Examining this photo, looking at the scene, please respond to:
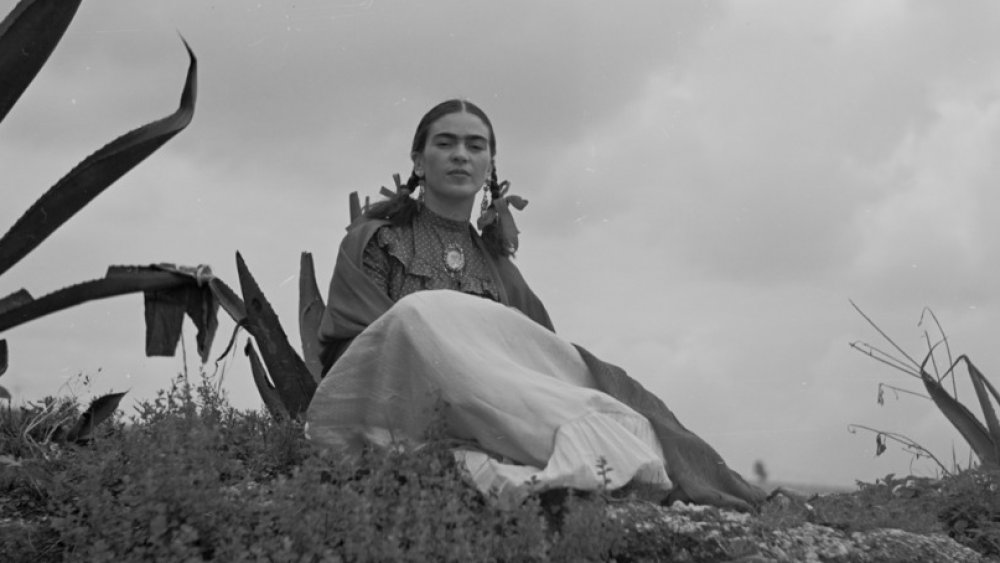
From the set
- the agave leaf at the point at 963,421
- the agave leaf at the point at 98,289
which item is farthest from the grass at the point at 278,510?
the agave leaf at the point at 963,421

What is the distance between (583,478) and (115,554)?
1.44 metres

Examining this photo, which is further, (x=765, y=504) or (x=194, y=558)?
(x=765, y=504)

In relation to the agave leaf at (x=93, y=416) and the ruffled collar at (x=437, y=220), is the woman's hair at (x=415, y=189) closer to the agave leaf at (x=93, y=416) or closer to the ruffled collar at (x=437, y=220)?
the ruffled collar at (x=437, y=220)

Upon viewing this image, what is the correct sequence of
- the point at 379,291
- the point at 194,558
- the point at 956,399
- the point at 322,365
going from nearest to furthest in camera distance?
1. the point at 194,558
2. the point at 379,291
3. the point at 322,365
4. the point at 956,399

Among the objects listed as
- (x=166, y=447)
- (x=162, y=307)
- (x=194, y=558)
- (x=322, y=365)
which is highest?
(x=162, y=307)

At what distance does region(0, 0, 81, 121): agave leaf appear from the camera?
5.04m

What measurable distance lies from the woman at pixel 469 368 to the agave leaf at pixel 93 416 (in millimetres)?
1341

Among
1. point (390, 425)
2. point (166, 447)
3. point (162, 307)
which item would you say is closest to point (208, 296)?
point (162, 307)

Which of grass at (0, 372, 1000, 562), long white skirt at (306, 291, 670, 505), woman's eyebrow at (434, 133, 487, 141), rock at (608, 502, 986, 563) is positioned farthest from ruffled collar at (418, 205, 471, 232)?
rock at (608, 502, 986, 563)

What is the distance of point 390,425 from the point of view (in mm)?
4410

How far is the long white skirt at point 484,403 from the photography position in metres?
4.12

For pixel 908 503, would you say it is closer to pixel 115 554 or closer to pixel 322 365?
pixel 322 365

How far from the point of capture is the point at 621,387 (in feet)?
15.4

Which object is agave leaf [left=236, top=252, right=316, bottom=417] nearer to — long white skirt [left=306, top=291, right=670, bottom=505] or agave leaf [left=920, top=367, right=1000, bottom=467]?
long white skirt [left=306, top=291, right=670, bottom=505]
